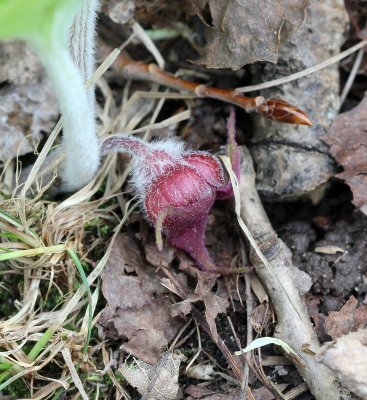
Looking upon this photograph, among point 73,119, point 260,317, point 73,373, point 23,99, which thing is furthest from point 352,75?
point 73,373

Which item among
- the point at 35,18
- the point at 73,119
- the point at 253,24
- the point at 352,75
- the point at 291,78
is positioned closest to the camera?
the point at 35,18

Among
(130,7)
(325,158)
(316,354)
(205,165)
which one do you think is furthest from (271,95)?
(316,354)

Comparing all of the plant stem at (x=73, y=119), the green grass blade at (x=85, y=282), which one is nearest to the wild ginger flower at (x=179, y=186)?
the plant stem at (x=73, y=119)

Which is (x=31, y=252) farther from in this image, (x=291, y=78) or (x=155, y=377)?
(x=291, y=78)

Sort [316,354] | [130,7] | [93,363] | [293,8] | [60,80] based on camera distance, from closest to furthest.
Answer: [60,80]
[316,354]
[93,363]
[293,8]
[130,7]

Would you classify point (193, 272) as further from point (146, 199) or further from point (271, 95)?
point (271, 95)

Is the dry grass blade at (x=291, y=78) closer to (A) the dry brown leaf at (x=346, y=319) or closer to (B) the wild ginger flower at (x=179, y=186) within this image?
(B) the wild ginger flower at (x=179, y=186)
